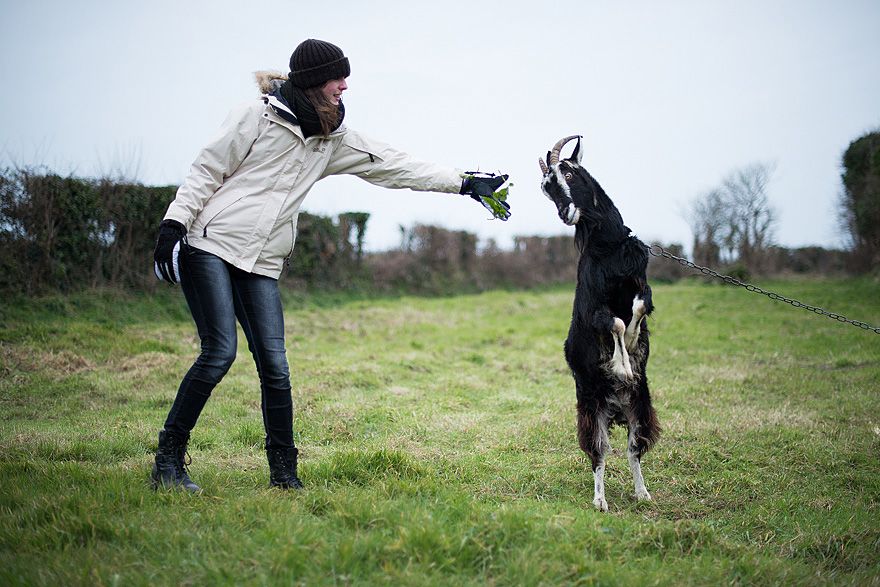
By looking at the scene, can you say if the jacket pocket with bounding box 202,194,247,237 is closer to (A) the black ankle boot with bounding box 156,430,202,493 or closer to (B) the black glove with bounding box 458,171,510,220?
(A) the black ankle boot with bounding box 156,430,202,493

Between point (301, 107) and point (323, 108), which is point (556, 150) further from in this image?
point (301, 107)

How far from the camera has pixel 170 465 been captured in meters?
4.05

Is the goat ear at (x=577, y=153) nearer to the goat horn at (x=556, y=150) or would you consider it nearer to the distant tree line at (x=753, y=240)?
the goat horn at (x=556, y=150)

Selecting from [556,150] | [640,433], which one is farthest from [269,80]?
[640,433]

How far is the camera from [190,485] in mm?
4039

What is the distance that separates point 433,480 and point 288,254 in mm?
1771

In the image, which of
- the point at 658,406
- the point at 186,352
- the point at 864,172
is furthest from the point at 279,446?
the point at 864,172

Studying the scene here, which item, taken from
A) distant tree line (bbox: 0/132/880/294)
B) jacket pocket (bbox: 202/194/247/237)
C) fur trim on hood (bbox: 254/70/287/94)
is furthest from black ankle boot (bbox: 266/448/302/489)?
distant tree line (bbox: 0/132/880/294)

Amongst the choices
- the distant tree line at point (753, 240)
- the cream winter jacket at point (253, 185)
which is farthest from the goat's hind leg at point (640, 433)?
the distant tree line at point (753, 240)

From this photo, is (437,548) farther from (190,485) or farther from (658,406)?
(658,406)

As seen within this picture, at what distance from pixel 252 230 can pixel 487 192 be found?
166cm

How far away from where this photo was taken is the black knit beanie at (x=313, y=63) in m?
4.16

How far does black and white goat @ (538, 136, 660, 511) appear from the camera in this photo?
14.8 feet

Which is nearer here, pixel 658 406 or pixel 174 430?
pixel 174 430
